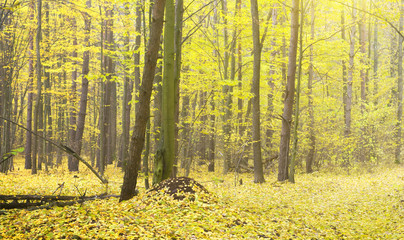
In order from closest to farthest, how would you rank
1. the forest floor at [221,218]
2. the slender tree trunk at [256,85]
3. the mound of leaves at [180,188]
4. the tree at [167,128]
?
the forest floor at [221,218] < the mound of leaves at [180,188] < the tree at [167,128] < the slender tree trunk at [256,85]

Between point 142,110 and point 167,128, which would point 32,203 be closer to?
point 142,110

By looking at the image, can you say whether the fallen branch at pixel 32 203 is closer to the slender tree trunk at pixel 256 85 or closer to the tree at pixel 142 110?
the tree at pixel 142 110

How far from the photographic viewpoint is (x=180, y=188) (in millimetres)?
6660

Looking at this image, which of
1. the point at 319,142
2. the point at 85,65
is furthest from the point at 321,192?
the point at 85,65

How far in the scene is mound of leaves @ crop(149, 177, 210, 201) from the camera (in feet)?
21.2

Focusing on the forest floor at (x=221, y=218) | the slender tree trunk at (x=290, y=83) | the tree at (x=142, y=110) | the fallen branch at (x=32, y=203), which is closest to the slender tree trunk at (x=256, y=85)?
the slender tree trunk at (x=290, y=83)

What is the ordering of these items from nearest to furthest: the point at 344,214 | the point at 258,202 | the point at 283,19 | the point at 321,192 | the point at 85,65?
the point at 344,214 < the point at 258,202 < the point at 321,192 < the point at 85,65 < the point at 283,19

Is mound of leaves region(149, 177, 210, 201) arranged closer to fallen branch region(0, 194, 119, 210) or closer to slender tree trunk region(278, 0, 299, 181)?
fallen branch region(0, 194, 119, 210)

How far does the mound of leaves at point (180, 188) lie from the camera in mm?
6470

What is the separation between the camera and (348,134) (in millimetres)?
16375

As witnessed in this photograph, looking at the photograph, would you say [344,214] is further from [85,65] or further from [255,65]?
[85,65]

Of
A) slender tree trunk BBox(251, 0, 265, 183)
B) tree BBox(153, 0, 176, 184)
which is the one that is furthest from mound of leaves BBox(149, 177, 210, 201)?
slender tree trunk BBox(251, 0, 265, 183)

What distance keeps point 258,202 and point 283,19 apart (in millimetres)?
14389

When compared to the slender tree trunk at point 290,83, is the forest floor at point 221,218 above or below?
below
